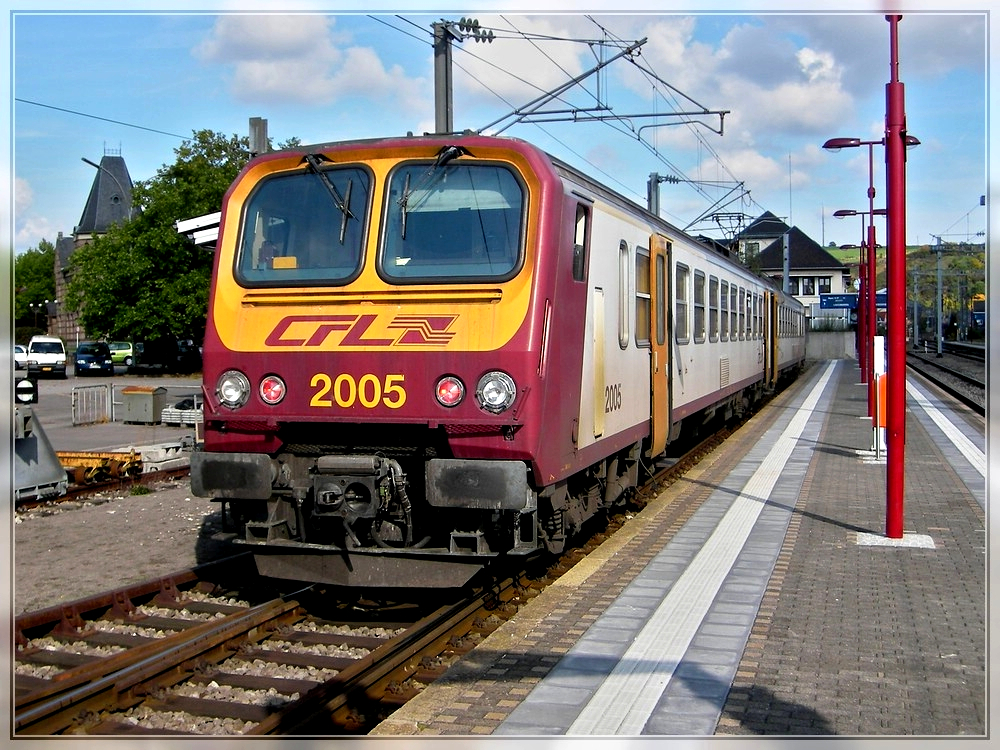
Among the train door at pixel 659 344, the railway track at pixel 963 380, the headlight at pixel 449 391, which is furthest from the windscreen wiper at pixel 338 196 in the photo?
the railway track at pixel 963 380

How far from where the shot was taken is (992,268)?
5816 millimetres

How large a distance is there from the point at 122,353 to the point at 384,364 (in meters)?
54.7

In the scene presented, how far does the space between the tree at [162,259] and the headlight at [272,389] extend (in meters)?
40.2

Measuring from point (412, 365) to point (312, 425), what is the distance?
818mm

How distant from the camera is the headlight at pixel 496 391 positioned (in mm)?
5996

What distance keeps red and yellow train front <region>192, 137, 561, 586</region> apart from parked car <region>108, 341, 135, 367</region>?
2062 inches

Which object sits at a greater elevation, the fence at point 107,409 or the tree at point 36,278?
the tree at point 36,278

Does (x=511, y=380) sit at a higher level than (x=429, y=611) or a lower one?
higher

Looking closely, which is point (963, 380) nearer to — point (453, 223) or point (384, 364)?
point (453, 223)

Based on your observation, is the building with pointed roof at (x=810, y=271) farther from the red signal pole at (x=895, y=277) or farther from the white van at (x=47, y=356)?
the red signal pole at (x=895, y=277)

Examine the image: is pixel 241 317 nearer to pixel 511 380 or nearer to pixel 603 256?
pixel 511 380

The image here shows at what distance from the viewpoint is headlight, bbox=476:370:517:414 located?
5996 mm

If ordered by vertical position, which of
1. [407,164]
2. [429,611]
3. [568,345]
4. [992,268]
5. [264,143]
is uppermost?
[264,143]

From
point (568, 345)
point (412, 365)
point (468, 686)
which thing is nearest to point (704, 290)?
point (568, 345)
